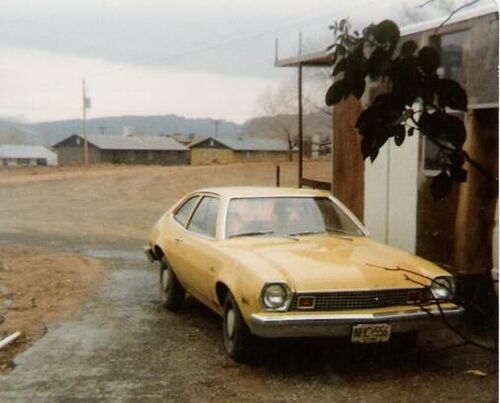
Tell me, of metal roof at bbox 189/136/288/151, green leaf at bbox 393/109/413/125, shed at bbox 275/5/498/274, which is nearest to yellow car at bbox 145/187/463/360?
shed at bbox 275/5/498/274

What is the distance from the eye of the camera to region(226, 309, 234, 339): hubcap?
221 inches

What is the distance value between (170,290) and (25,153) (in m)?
95.3

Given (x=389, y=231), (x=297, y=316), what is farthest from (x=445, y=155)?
(x=389, y=231)

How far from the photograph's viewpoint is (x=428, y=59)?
1.85m

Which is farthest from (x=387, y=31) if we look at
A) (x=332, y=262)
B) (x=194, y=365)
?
(x=194, y=365)

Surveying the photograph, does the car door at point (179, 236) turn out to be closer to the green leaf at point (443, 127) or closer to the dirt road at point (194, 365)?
the dirt road at point (194, 365)

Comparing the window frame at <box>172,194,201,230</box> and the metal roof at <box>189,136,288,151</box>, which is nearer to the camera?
the window frame at <box>172,194,201,230</box>

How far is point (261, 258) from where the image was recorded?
219 inches

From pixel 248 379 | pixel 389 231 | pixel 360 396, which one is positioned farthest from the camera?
pixel 389 231

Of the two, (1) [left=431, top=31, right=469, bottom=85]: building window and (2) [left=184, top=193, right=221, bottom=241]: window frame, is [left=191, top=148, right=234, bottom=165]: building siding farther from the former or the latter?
(1) [left=431, top=31, right=469, bottom=85]: building window

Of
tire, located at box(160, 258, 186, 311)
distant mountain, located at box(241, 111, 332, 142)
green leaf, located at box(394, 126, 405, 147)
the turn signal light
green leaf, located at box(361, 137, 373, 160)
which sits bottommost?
tire, located at box(160, 258, 186, 311)

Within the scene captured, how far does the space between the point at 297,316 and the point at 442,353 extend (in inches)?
67.7

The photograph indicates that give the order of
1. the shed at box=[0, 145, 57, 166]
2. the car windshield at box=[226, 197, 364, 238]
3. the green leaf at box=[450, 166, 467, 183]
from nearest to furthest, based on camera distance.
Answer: the green leaf at box=[450, 166, 467, 183]
the car windshield at box=[226, 197, 364, 238]
the shed at box=[0, 145, 57, 166]

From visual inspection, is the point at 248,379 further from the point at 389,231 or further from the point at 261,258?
the point at 389,231
